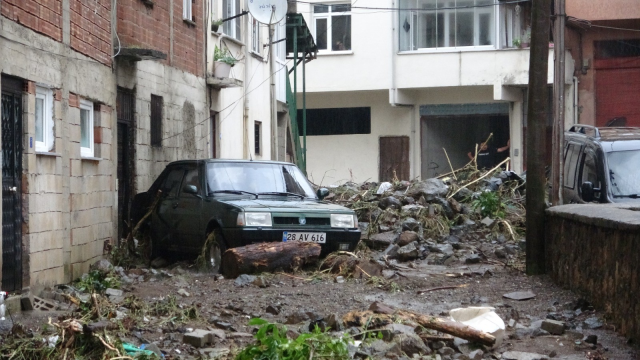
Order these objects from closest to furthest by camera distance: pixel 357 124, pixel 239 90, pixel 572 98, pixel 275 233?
1. pixel 275 233
2. pixel 239 90
3. pixel 572 98
4. pixel 357 124

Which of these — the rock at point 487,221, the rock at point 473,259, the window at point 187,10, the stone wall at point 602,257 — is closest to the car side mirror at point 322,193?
the rock at point 473,259

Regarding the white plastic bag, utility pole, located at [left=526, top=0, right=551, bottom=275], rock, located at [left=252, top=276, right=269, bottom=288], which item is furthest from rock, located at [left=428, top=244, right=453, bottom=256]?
the white plastic bag

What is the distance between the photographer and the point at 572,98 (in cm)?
3052

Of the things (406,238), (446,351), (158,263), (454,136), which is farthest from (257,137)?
Answer: (446,351)

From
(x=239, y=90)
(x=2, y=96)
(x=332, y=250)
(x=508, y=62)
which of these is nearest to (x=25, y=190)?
(x=2, y=96)

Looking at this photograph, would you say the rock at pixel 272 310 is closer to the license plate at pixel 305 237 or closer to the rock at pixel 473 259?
the license plate at pixel 305 237

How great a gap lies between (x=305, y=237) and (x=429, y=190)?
260 inches

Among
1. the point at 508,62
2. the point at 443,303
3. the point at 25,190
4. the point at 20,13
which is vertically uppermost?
the point at 508,62

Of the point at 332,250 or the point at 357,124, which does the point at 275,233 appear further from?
the point at 357,124

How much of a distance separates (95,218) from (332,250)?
131 inches

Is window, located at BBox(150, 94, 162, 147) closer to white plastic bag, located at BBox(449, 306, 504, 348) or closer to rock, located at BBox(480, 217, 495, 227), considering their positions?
rock, located at BBox(480, 217, 495, 227)

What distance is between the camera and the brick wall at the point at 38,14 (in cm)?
989

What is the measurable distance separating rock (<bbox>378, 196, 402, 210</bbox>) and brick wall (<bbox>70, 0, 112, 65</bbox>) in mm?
6270

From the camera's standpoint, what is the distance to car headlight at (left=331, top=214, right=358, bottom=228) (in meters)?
12.4
